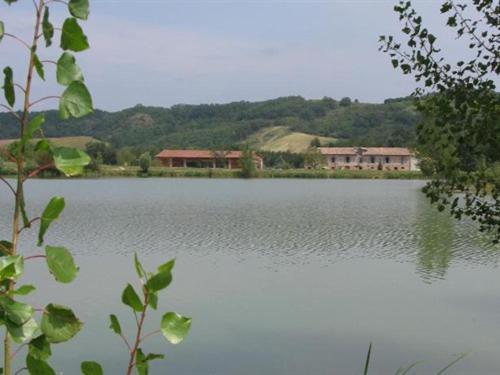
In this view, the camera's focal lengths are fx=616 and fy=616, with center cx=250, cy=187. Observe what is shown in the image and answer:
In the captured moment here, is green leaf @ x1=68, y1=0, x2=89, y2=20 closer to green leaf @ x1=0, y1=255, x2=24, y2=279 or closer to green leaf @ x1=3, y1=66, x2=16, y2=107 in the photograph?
green leaf @ x1=3, y1=66, x2=16, y2=107

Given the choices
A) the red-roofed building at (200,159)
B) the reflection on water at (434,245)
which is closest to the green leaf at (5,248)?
the reflection on water at (434,245)

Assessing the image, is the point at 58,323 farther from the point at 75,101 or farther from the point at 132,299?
the point at 75,101

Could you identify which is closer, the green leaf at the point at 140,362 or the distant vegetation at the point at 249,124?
the green leaf at the point at 140,362

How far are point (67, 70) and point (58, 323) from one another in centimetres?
41

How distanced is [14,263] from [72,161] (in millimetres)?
183

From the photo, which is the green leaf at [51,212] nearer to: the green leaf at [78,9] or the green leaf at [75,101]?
the green leaf at [75,101]

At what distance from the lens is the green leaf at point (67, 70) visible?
1002mm

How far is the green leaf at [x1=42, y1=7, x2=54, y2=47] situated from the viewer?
105cm

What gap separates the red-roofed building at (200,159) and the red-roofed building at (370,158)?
54.3 feet

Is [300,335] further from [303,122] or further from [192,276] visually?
[303,122]

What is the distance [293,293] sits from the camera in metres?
13.3

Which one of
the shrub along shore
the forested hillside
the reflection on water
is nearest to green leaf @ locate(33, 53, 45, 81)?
the reflection on water

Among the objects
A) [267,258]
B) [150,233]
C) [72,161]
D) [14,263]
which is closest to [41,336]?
[14,263]

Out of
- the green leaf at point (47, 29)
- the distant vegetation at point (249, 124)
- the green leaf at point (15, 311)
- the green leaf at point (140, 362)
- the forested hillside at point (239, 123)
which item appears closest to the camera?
the green leaf at point (15, 311)
